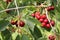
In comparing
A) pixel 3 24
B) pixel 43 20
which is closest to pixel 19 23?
pixel 3 24

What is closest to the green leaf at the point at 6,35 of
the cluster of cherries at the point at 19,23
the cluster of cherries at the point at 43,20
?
the cluster of cherries at the point at 19,23

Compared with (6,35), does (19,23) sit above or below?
above

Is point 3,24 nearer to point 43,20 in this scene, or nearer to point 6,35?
point 6,35

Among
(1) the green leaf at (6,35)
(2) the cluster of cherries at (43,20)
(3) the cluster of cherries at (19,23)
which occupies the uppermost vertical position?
(3) the cluster of cherries at (19,23)

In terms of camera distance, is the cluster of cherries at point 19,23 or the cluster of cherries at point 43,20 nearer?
the cluster of cherries at point 19,23

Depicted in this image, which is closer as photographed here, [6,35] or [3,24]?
[3,24]

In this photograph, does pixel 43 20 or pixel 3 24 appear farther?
pixel 43 20

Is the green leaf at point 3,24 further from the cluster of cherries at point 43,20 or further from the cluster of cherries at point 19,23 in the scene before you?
the cluster of cherries at point 43,20

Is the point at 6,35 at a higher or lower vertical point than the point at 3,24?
lower

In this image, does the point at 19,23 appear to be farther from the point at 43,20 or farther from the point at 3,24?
the point at 43,20

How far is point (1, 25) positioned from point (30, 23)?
172 millimetres

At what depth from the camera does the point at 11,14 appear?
1.65m

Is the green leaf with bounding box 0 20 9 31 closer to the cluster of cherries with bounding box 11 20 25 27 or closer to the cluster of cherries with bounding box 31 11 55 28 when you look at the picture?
the cluster of cherries with bounding box 11 20 25 27

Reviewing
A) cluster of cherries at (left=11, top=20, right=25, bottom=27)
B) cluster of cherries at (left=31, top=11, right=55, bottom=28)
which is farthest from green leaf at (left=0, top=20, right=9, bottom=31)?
cluster of cherries at (left=31, top=11, right=55, bottom=28)
